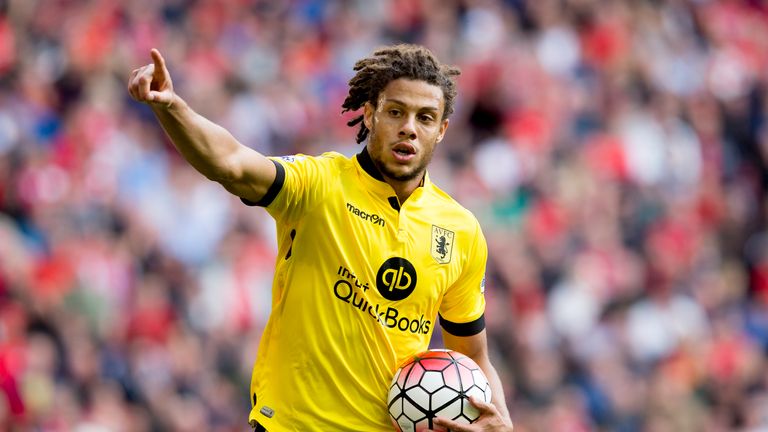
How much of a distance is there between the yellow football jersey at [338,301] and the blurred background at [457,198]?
4.17 meters

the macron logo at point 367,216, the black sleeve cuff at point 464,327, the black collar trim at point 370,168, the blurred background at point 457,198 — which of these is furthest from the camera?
the blurred background at point 457,198

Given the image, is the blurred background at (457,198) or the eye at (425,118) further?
the blurred background at (457,198)

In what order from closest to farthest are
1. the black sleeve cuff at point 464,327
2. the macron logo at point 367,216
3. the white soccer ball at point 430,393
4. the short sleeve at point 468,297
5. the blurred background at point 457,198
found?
the white soccer ball at point 430,393 → the macron logo at point 367,216 → the short sleeve at point 468,297 → the black sleeve cuff at point 464,327 → the blurred background at point 457,198

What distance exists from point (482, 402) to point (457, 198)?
7.08 meters

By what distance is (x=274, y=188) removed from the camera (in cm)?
496

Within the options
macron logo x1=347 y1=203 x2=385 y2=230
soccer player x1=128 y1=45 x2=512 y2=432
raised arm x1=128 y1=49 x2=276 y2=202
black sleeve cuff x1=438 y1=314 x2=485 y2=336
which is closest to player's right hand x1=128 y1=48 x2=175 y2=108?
raised arm x1=128 y1=49 x2=276 y2=202

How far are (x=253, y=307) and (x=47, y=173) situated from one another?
201 cm

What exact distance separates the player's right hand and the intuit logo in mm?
1108

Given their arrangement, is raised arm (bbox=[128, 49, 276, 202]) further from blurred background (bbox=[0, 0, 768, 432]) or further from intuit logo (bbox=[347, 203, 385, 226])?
blurred background (bbox=[0, 0, 768, 432])

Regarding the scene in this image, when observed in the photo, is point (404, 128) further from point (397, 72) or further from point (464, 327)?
point (464, 327)

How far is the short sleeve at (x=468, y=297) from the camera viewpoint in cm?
570

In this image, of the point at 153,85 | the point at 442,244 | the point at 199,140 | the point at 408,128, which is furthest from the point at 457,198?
the point at 153,85

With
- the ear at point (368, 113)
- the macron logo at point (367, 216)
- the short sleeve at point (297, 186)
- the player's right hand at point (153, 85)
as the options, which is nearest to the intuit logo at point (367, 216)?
the macron logo at point (367, 216)

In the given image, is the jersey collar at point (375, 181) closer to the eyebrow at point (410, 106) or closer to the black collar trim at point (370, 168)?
the black collar trim at point (370, 168)
